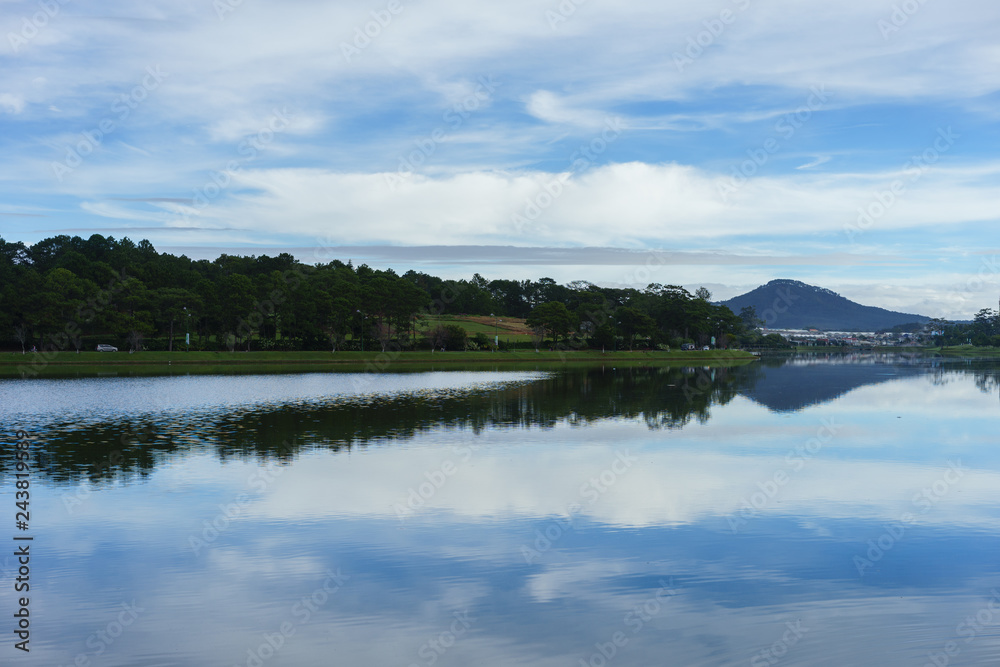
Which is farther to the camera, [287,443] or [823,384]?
[823,384]

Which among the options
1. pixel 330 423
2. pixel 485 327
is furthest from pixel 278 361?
pixel 330 423

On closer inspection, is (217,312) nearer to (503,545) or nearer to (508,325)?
(508,325)

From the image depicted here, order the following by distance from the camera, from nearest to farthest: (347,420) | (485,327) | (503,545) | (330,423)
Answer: (503,545) → (330,423) → (347,420) → (485,327)

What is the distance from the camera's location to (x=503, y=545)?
14.5 m

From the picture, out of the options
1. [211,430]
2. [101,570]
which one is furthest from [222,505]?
[211,430]

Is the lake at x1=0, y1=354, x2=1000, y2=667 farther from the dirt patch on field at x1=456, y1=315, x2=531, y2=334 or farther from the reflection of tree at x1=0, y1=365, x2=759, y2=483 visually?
the dirt patch on field at x1=456, y1=315, x2=531, y2=334

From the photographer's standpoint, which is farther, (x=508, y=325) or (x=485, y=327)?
(x=508, y=325)

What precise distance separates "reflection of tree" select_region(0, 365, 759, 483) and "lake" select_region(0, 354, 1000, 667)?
0.29 meters

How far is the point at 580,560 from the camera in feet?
44.6

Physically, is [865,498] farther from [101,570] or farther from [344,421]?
[344,421]

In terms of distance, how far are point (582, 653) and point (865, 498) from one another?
12.3 m

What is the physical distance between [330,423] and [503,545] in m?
20.4

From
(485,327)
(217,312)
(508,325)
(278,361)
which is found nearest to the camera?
(278,361)

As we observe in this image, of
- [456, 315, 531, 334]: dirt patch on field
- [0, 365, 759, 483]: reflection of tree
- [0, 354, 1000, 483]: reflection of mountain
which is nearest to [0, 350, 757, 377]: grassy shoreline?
[456, 315, 531, 334]: dirt patch on field
